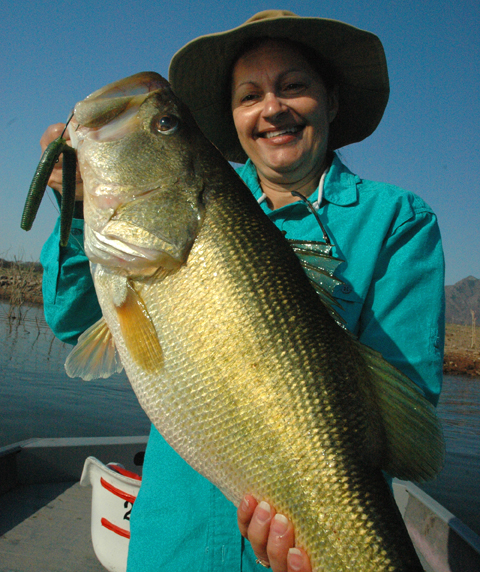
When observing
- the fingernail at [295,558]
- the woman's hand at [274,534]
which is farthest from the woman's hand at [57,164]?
the fingernail at [295,558]

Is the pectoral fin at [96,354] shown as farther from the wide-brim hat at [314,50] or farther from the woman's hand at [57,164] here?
the wide-brim hat at [314,50]

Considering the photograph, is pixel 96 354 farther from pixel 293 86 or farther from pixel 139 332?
pixel 293 86

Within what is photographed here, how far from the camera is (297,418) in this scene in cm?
144

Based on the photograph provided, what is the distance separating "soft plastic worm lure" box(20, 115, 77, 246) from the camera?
1.61 meters

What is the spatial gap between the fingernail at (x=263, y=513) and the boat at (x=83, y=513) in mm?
1980

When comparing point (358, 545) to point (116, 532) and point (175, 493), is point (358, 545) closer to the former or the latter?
point (175, 493)

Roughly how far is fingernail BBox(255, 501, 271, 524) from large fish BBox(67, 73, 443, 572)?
0.8 inches

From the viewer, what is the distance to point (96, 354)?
5.67 feet

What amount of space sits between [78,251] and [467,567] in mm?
3760

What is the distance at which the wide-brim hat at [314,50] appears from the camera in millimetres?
2297

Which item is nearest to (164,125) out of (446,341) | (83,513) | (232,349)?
(232,349)

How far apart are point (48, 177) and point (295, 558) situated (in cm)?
163

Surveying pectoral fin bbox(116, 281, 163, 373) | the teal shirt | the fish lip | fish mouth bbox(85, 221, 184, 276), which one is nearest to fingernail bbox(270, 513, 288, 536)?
the teal shirt

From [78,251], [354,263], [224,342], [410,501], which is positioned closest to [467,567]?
[410,501]
